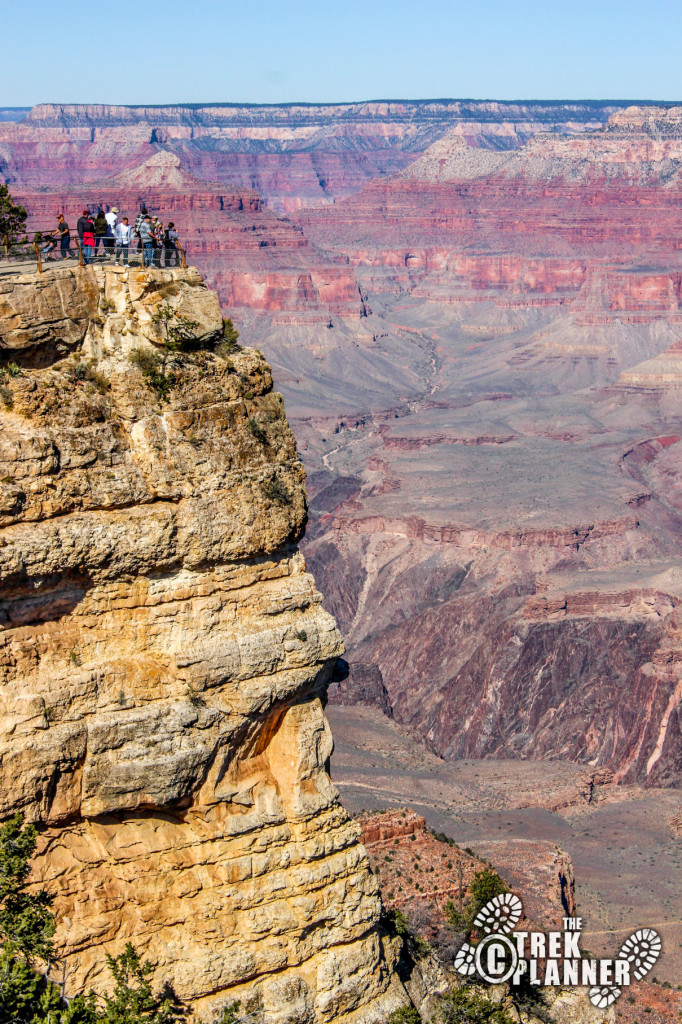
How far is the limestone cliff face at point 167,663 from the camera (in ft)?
47.9

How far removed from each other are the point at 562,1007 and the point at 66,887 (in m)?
14.7

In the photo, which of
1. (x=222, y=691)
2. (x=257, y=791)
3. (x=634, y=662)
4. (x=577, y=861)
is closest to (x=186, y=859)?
(x=257, y=791)

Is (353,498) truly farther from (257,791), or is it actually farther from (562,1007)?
(257,791)

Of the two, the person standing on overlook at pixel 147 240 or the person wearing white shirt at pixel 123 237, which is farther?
the person wearing white shirt at pixel 123 237

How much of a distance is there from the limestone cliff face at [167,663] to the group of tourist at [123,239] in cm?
143

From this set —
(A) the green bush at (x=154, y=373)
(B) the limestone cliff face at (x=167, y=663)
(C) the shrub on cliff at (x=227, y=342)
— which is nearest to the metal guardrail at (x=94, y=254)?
(C) the shrub on cliff at (x=227, y=342)

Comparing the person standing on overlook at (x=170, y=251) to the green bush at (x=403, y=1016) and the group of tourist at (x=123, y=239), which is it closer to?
the group of tourist at (x=123, y=239)

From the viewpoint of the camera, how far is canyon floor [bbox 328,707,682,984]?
42625 millimetres

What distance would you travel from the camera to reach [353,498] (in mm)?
121375

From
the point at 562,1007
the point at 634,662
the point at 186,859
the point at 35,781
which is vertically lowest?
the point at 634,662

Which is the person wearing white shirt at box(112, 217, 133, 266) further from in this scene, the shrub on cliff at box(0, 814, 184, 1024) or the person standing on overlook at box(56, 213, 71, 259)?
the shrub on cliff at box(0, 814, 184, 1024)

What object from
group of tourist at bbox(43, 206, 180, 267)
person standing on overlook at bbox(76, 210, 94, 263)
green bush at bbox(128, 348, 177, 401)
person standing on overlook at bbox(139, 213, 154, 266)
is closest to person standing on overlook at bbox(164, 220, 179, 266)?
group of tourist at bbox(43, 206, 180, 267)

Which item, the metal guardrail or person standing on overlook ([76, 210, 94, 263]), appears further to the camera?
person standing on overlook ([76, 210, 94, 263])

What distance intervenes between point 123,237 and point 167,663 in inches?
295
